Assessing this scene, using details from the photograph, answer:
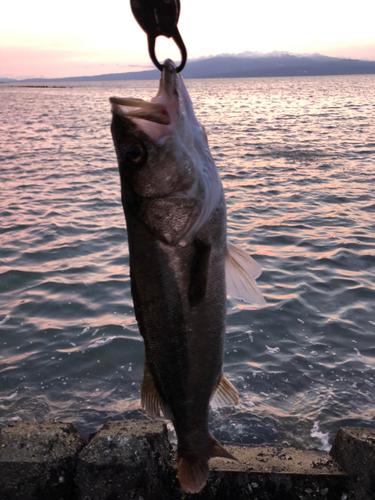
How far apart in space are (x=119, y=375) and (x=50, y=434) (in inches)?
110

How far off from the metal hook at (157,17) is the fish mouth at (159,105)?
13 cm

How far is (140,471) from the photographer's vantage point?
348cm

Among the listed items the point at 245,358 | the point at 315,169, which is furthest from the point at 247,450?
the point at 315,169

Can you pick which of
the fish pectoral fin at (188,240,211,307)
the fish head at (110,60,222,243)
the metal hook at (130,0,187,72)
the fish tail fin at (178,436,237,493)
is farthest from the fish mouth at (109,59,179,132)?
the fish tail fin at (178,436,237,493)

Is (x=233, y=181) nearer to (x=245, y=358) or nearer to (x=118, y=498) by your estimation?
(x=245, y=358)

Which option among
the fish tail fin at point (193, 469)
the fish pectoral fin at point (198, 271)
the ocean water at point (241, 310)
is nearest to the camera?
the fish pectoral fin at point (198, 271)

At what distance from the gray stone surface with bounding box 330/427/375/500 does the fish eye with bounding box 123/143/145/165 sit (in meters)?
2.89

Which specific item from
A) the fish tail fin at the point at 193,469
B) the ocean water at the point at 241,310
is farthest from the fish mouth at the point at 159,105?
the ocean water at the point at 241,310

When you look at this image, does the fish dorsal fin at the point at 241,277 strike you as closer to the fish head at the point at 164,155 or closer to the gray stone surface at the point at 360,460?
the fish head at the point at 164,155

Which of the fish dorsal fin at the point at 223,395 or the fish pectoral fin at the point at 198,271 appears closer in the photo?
the fish pectoral fin at the point at 198,271

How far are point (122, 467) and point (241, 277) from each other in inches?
73.9

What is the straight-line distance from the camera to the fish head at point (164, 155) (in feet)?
7.48

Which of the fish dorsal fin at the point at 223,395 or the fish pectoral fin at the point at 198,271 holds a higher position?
the fish pectoral fin at the point at 198,271

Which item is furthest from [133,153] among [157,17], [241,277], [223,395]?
[223,395]
